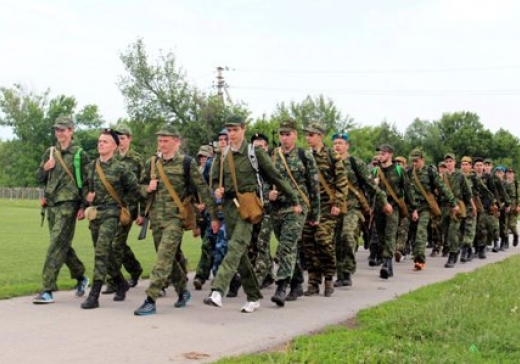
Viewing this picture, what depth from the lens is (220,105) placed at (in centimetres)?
5309

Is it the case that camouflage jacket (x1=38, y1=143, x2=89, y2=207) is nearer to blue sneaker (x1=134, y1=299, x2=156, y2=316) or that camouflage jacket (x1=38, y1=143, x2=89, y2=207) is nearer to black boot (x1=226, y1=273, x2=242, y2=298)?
blue sneaker (x1=134, y1=299, x2=156, y2=316)

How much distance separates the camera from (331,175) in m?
9.67

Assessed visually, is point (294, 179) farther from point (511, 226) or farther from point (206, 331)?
point (511, 226)

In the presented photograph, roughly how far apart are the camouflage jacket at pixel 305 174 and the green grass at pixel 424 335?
1492mm

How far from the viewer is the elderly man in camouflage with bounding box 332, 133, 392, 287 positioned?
34.5 feet

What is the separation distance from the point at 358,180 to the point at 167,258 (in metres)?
4.14

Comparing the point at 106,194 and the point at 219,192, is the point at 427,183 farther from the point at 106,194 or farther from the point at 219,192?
the point at 106,194

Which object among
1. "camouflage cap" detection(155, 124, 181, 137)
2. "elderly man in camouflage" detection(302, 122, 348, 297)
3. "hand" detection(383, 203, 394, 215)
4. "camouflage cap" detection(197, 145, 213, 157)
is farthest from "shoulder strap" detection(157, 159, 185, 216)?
"hand" detection(383, 203, 394, 215)

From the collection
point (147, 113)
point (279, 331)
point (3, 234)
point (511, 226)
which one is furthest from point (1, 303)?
point (147, 113)

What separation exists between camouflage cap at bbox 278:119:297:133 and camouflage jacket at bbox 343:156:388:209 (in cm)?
215

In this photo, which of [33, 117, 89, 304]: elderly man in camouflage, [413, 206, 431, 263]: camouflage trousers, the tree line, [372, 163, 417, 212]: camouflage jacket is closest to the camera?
[33, 117, 89, 304]: elderly man in camouflage

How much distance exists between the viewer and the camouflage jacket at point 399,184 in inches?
483

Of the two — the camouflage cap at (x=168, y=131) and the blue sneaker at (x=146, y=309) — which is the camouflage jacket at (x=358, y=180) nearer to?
the camouflage cap at (x=168, y=131)

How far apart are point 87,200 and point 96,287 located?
1096mm
